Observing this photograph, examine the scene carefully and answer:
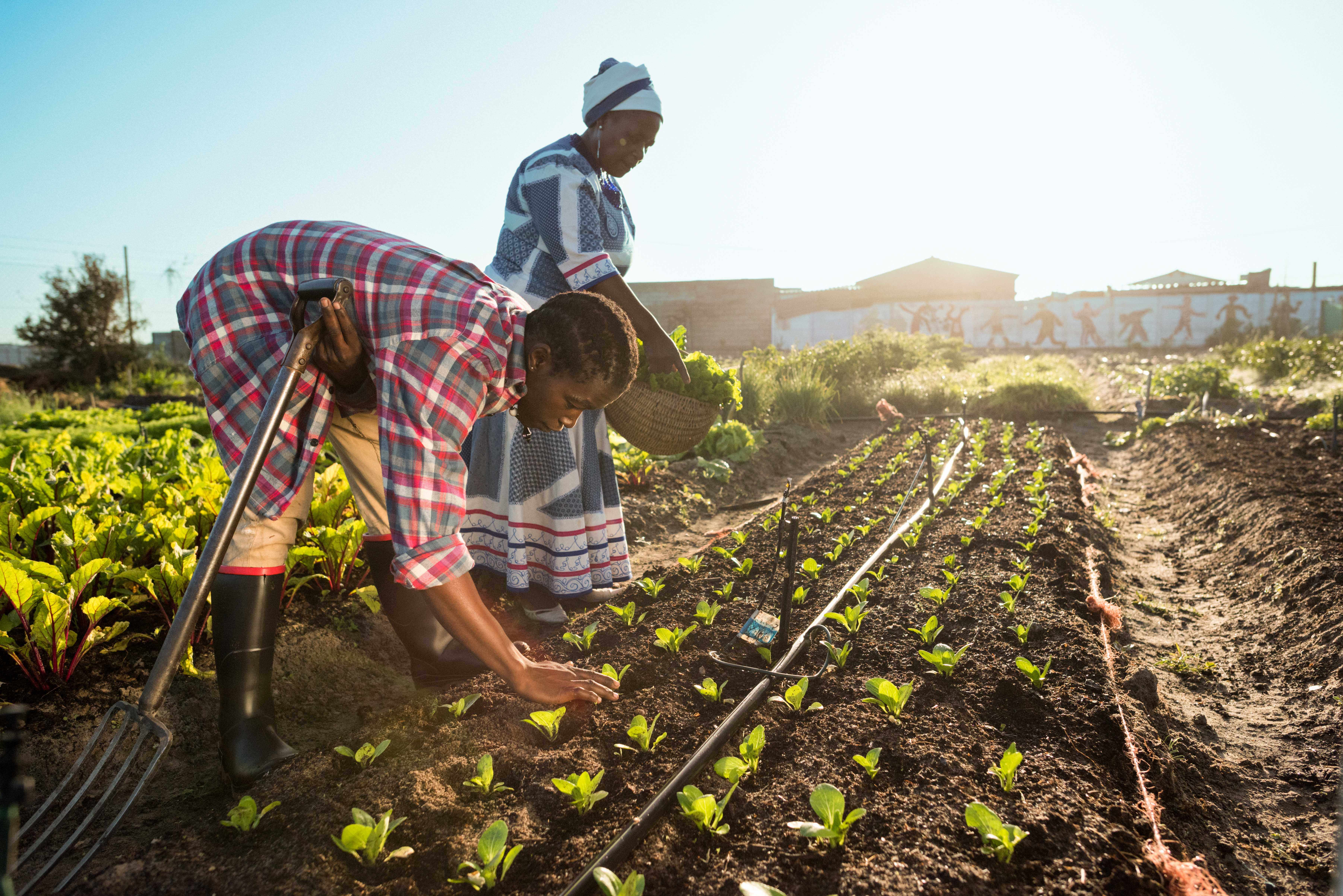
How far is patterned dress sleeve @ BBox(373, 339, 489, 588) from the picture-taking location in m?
1.42

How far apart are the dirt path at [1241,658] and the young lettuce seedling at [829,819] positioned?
76 cm

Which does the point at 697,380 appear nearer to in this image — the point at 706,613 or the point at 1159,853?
Result: the point at 706,613

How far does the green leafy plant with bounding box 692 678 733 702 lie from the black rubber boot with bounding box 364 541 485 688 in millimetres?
708

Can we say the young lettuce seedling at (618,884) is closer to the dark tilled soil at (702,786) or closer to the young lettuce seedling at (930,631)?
the dark tilled soil at (702,786)

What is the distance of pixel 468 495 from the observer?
9.33ft

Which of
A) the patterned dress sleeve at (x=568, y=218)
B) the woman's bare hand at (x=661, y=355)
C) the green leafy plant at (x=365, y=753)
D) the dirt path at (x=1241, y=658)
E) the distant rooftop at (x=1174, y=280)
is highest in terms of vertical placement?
the distant rooftop at (x=1174, y=280)

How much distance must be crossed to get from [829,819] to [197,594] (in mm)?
1324

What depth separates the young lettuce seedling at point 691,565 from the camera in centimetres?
315

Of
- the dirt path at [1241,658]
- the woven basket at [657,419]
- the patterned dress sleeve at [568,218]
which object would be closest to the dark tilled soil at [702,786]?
the dirt path at [1241,658]

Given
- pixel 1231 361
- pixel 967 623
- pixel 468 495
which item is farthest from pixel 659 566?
pixel 1231 361

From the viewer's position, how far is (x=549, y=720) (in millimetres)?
1807

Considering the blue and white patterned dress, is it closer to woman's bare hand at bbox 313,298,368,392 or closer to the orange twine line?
woman's bare hand at bbox 313,298,368,392

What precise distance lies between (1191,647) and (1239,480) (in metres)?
2.47

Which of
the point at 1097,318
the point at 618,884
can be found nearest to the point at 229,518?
the point at 618,884
